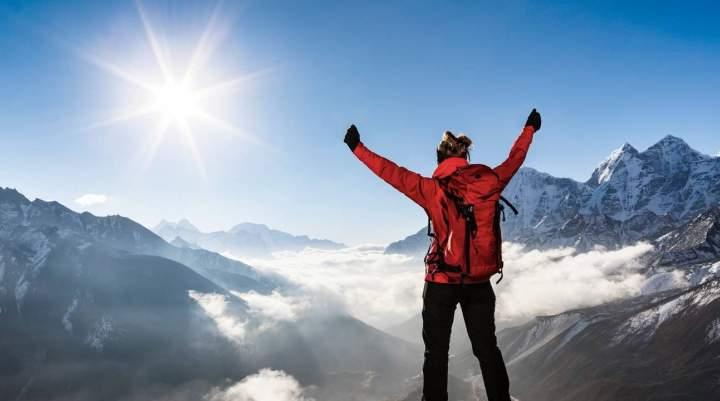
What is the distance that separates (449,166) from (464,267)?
166 cm

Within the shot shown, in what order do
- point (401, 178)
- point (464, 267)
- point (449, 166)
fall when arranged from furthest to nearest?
1. point (401, 178)
2. point (449, 166)
3. point (464, 267)

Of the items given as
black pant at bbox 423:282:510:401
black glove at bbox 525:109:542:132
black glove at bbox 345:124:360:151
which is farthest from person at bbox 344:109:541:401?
black glove at bbox 345:124:360:151

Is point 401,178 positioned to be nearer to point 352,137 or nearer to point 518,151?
point 352,137

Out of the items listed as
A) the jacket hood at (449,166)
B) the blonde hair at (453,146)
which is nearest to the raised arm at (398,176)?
the jacket hood at (449,166)

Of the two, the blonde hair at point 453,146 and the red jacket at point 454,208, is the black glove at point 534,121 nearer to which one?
the red jacket at point 454,208

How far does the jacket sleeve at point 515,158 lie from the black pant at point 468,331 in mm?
1801

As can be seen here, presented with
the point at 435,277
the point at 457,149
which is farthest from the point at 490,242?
the point at 457,149

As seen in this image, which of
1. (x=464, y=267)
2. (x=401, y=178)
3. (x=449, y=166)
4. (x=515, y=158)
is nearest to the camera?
(x=464, y=267)

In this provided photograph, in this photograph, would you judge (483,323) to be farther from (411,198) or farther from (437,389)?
(411,198)

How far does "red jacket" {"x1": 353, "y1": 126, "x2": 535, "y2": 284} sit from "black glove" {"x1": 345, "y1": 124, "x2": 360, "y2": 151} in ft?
0.86

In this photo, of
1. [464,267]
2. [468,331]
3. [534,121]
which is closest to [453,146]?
[534,121]

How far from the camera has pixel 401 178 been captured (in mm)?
7844

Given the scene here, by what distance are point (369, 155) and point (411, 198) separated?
41.4 inches

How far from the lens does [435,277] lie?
7.52 m
